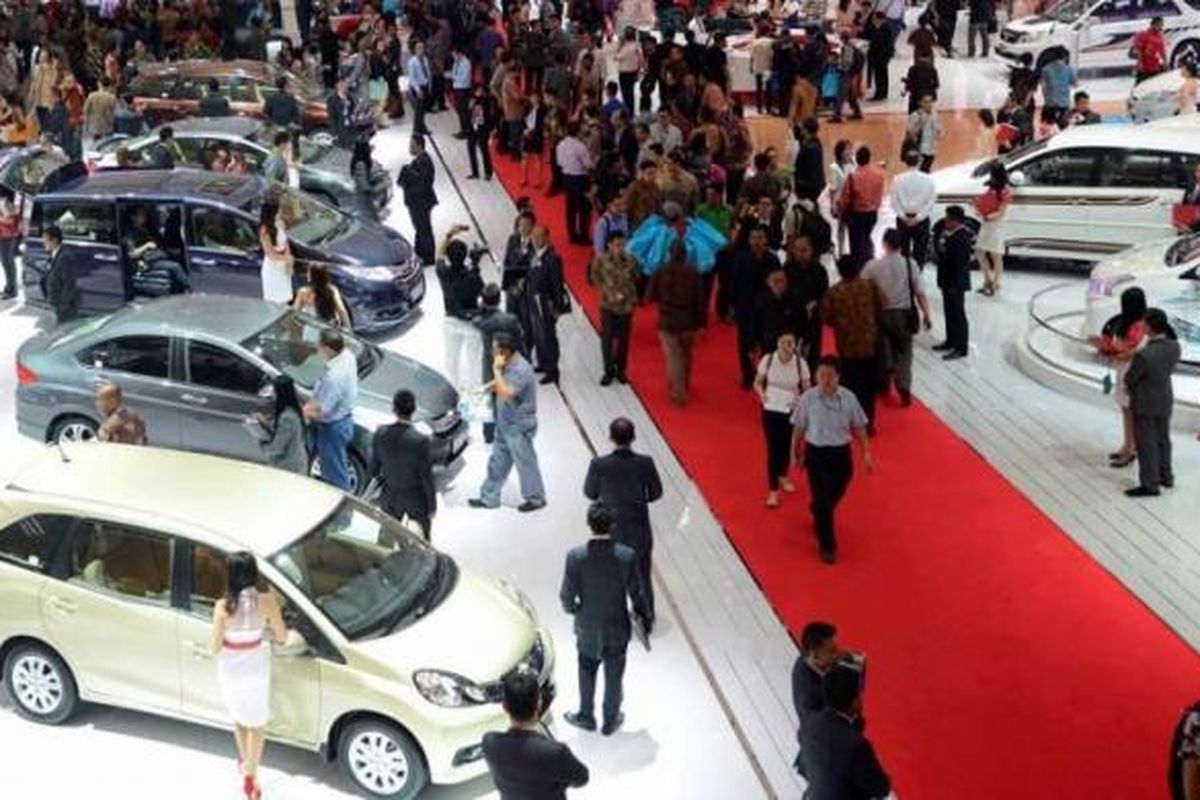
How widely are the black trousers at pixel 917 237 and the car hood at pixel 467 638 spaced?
7718 millimetres

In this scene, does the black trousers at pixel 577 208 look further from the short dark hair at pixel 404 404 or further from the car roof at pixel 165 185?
the short dark hair at pixel 404 404

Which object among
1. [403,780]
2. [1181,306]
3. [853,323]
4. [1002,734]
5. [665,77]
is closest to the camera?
[403,780]

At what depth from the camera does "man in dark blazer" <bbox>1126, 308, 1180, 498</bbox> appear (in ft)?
38.8

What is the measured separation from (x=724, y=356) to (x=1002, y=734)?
6693 mm

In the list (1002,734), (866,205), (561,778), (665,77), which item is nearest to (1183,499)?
(1002,734)

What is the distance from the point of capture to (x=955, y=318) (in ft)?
49.8

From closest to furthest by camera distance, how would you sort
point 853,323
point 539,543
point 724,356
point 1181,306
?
point 539,543
point 853,323
point 1181,306
point 724,356

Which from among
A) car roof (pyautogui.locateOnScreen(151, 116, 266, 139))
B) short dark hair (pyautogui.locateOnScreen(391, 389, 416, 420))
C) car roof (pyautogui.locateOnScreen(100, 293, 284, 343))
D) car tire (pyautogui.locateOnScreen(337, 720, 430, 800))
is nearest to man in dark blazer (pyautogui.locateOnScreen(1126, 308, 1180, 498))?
short dark hair (pyautogui.locateOnScreen(391, 389, 416, 420))

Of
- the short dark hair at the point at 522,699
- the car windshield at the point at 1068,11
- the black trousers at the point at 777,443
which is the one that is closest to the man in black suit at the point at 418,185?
the black trousers at the point at 777,443

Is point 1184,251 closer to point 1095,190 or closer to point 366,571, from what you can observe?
point 1095,190

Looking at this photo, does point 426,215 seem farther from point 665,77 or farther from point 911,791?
point 911,791

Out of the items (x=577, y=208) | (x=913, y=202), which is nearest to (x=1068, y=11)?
(x=577, y=208)

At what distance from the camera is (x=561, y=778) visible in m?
6.97

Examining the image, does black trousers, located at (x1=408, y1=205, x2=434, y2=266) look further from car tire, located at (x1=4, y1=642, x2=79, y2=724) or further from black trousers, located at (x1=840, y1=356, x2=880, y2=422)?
car tire, located at (x1=4, y1=642, x2=79, y2=724)
